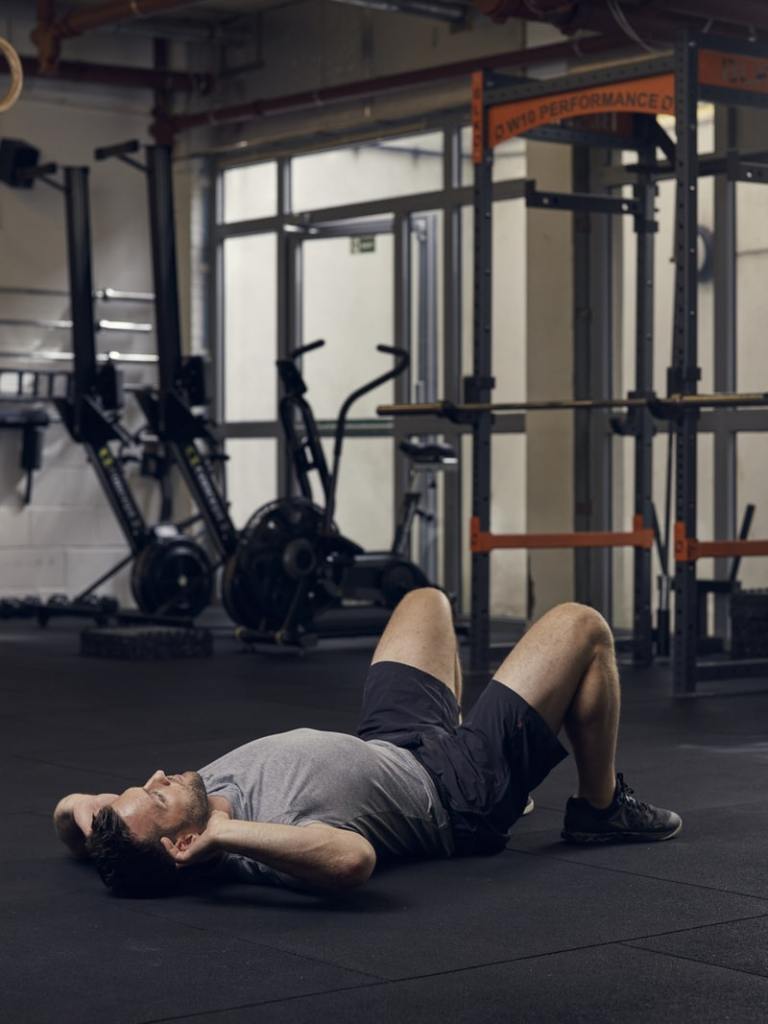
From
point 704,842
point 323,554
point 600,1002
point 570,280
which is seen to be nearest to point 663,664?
point 323,554

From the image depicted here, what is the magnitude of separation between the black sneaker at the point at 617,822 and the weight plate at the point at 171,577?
219 inches

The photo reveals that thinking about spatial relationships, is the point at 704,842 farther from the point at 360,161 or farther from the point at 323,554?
the point at 360,161

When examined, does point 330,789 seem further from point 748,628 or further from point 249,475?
point 249,475

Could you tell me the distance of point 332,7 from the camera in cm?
1021

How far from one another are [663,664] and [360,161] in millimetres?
4337

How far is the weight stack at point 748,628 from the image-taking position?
7.14 metres

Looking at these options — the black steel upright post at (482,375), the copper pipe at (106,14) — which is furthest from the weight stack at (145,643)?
the copper pipe at (106,14)

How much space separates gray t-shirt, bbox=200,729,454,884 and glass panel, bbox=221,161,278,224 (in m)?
8.09

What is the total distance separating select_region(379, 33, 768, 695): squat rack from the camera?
611 centimetres

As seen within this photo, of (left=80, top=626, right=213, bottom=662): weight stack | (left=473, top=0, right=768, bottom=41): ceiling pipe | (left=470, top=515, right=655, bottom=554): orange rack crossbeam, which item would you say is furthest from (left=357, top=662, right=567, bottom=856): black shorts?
(left=80, top=626, right=213, bottom=662): weight stack

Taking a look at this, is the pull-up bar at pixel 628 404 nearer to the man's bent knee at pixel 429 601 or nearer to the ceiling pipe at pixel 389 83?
the ceiling pipe at pixel 389 83

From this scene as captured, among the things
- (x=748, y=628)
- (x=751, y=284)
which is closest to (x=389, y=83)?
(x=751, y=284)

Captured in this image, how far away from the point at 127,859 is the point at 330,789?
0.38m

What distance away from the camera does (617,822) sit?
3.54 meters
